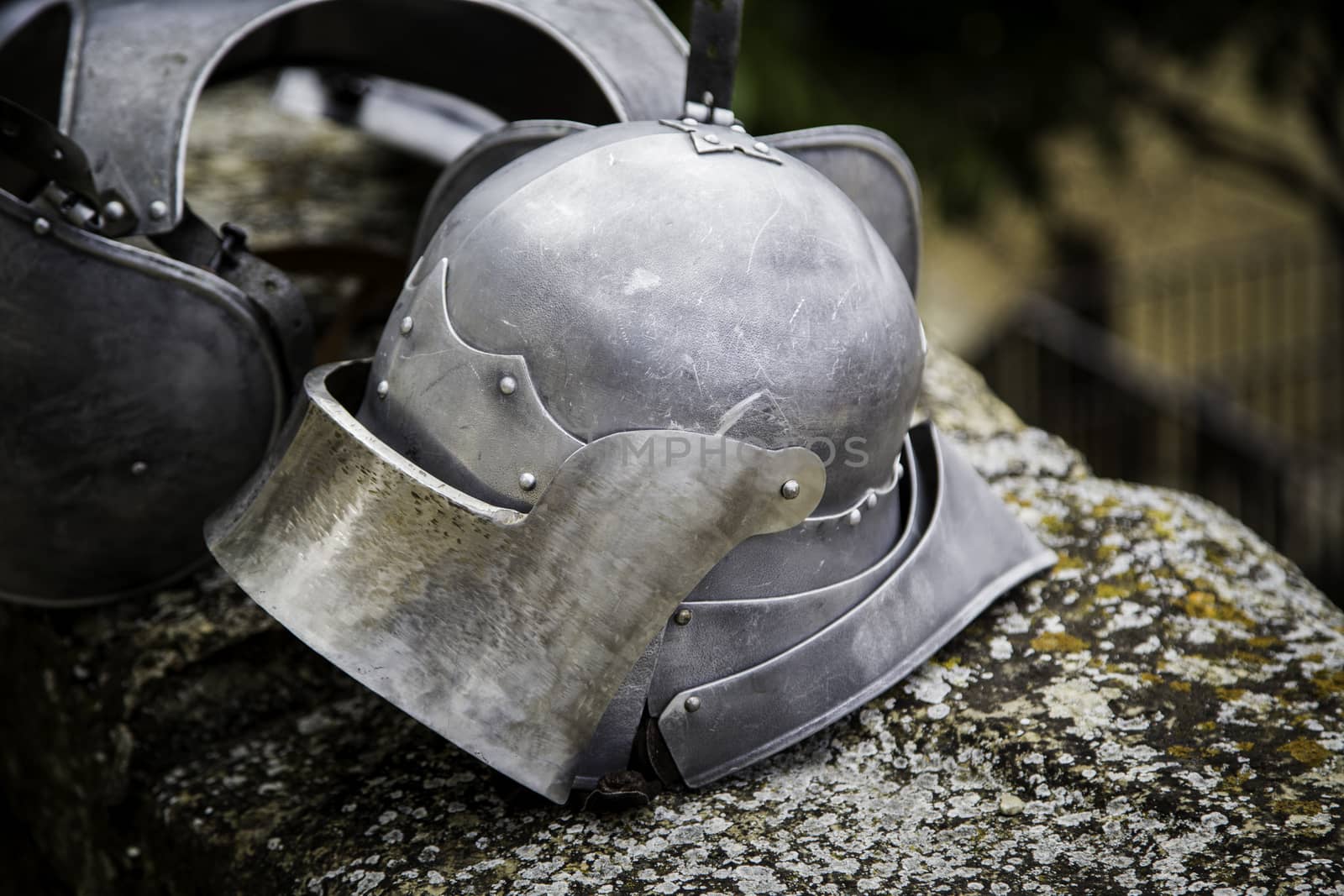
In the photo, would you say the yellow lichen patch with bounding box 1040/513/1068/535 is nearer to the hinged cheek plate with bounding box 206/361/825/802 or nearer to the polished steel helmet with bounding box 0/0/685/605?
the hinged cheek plate with bounding box 206/361/825/802

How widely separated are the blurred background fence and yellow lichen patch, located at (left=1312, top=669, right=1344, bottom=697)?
311 centimetres

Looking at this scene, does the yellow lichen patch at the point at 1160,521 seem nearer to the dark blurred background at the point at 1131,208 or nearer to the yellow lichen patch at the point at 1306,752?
the yellow lichen patch at the point at 1306,752

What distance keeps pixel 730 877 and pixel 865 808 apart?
0.16m

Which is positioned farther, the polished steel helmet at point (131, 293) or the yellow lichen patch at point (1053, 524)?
the yellow lichen patch at point (1053, 524)

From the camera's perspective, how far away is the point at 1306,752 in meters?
1.10

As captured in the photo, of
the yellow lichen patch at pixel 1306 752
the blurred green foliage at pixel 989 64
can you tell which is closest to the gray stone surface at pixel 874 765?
the yellow lichen patch at pixel 1306 752

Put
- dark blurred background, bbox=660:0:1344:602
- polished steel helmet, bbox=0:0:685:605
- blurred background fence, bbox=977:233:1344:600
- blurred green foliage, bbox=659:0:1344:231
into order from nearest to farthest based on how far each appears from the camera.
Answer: polished steel helmet, bbox=0:0:685:605 → blurred green foliage, bbox=659:0:1344:231 → dark blurred background, bbox=660:0:1344:602 → blurred background fence, bbox=977:233:1344:600

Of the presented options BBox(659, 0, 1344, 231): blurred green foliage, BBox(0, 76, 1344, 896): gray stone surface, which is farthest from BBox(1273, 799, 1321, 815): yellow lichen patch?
BBox(659, 0, 1344, 231): blurred green foliage

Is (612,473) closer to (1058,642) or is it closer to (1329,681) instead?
(1058,642)

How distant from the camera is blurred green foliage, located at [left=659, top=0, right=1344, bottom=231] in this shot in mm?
2787

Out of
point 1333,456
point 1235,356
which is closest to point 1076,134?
point 1333,456

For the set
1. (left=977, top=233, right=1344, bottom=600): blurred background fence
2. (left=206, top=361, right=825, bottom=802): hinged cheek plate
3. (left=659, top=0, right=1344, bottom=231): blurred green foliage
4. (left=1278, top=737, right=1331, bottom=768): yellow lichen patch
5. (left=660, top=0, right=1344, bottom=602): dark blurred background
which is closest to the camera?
(left=206, top=361, right=825, bottom=802): hinged cheek plate

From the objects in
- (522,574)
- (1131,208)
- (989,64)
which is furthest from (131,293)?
(1131,208)

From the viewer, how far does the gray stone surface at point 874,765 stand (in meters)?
1.01
